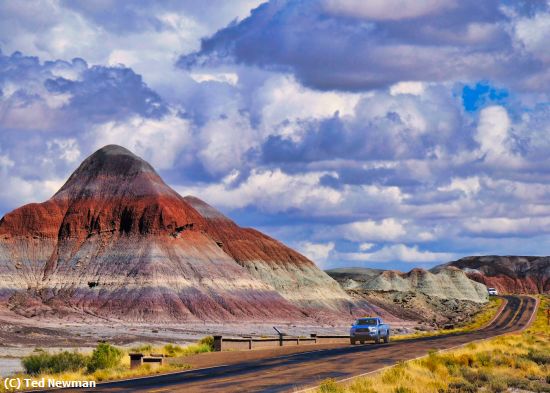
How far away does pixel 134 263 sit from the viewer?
137750 mm

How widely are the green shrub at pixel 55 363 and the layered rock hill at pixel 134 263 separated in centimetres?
8150

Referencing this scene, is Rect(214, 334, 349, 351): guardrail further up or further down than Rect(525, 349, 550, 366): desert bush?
further up

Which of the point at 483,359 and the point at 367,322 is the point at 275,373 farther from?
the point at 367,322

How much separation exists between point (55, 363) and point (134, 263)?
322 ft

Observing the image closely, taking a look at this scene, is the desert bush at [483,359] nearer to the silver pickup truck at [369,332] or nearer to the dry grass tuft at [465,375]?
→ the dry grass tuft at [465,375]

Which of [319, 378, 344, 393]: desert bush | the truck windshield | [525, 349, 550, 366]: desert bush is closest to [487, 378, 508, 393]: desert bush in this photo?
[319, 378, 344, 393]: desert bush

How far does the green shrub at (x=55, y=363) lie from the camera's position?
39.7 m

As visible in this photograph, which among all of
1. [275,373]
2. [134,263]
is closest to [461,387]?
[275,373]

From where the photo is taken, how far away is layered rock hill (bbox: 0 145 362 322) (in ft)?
427

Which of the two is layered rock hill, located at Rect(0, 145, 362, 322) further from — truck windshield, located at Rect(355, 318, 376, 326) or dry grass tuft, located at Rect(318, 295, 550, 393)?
dry grass tuft, located at Rect(318, 295, 550, 393)

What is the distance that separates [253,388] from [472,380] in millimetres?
8647

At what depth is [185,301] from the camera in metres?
132

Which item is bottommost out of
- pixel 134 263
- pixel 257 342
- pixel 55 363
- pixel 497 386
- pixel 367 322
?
pixel 497 386

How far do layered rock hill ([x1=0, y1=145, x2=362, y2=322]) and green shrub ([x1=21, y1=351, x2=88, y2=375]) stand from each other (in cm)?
8150
